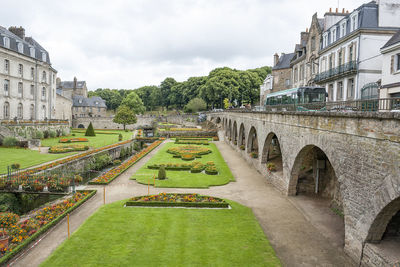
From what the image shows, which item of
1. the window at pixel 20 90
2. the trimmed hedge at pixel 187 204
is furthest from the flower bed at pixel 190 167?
the window at pixel 20 90

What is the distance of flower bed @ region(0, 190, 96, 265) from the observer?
447 inches

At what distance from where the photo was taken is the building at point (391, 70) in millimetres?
18906

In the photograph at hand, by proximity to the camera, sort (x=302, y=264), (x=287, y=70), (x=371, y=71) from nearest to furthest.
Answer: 1. (x=302, y=264)
2. (x=371, y=71)
3. (x=287, y=70)

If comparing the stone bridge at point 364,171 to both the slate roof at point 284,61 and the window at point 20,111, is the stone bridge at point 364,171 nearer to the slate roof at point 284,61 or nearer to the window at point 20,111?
the slate roof at point 284,61

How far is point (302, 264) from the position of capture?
35.8 feet

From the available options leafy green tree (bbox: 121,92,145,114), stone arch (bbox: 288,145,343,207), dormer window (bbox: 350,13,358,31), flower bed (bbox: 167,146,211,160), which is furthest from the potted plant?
leafy green tree (bbox: 121,92,145,114)

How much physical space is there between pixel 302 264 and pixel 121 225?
8591mm

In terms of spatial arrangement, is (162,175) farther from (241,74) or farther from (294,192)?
(241,74)

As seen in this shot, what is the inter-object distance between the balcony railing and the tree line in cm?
4738

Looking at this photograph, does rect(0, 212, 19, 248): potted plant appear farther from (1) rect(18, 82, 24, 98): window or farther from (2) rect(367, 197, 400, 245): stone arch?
(1) rect(18, 82, 24, 98): window

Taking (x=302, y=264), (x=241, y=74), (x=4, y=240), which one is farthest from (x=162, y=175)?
(x=241, y=74)

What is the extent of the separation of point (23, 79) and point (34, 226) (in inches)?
1694

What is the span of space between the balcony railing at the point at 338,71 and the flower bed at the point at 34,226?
2293 cm

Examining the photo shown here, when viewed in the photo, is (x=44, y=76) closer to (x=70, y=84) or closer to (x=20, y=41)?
(x=20, y=41)
